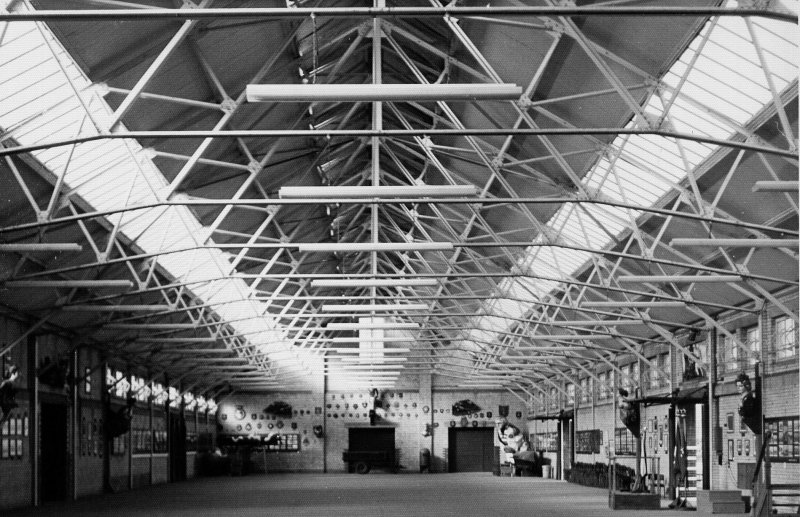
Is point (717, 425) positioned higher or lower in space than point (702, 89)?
lower

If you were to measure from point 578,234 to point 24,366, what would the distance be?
602 inches

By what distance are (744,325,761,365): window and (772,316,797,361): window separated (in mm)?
673

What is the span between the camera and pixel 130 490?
40.0 metres

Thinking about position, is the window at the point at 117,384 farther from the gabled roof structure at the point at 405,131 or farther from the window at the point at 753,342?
the window at the point at 753,342

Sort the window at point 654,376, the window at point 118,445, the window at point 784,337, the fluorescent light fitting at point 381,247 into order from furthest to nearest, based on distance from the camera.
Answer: the window at point 118,445
the window at point 654,376
the window at point 784,337
the fluorescent light fitting at point 381,247

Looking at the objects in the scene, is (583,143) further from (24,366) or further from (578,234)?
(24,366)

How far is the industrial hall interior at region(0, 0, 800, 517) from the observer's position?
56.6ft

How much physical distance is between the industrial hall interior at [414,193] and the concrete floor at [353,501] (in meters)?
0.28

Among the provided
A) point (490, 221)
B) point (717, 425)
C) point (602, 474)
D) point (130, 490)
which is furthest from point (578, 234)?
Answer: point (130, 490)

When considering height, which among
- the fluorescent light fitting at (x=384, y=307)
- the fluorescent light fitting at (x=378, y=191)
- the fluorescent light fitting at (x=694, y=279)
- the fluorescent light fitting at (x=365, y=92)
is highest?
the fluorescent light fitting at (x=365, y=92)

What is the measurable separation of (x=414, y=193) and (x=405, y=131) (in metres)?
2.21

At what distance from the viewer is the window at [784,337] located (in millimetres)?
26078

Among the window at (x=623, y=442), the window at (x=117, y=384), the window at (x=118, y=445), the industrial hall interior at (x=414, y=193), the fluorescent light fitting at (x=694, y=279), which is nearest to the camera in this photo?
the industrial hall interior at (x=414, y=193)

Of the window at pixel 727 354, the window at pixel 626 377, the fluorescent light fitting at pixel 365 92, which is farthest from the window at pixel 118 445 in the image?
the fluorescent light fitting at pixel 365 92
